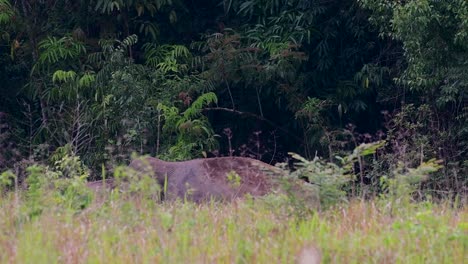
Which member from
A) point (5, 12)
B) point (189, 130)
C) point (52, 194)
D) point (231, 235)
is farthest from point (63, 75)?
point (231, 235)

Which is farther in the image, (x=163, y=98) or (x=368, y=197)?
(x=163, y=98)

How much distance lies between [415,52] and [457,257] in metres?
6.25

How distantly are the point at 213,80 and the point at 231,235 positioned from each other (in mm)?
7548

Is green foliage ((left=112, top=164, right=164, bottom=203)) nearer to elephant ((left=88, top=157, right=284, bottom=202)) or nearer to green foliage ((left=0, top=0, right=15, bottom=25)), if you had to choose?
elephant ((left=88, top=157, right=284, bottom=202))

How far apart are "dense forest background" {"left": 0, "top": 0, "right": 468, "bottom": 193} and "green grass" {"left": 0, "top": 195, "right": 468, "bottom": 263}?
17.7 feet

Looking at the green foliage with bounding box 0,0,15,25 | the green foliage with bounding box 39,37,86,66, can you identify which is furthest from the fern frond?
the green foliage with bounding box 0,0,15,25

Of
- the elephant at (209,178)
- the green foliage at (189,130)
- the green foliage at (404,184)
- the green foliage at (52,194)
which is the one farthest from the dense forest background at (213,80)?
the green foliage at (404,184)

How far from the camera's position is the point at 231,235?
18.6 ft

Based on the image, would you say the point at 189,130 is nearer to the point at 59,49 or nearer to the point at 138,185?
the point at 59,49

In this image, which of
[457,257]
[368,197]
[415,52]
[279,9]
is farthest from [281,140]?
[457,257]

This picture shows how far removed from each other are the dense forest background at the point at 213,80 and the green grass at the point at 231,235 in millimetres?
5403

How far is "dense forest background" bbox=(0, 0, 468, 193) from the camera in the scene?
12227 mm

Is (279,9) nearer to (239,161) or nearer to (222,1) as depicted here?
(222,1)

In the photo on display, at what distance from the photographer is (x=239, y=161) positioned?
320 inches
